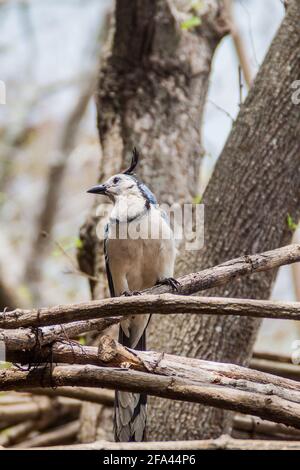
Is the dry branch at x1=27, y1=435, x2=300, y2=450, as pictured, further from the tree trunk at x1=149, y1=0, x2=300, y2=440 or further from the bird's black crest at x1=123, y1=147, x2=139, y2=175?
the bird's black crest at x1=123, y1=147, x2=139, y2=175

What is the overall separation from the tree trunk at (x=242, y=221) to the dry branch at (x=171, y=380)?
1.12 meters

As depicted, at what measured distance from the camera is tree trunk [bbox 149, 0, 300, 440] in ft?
12.9

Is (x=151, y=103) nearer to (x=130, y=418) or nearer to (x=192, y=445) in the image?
(x=130, y=418)

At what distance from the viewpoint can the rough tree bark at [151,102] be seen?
4.80 metres

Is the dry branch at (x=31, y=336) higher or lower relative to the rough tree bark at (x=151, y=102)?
lower

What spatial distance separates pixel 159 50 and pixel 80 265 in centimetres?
147

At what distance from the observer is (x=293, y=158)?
4.02 meters

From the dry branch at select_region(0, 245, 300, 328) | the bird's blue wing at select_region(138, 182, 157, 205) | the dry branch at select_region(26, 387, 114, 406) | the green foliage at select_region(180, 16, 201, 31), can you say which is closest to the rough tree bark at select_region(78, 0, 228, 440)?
the green foliage at select_region(180, 16, 201, 31)

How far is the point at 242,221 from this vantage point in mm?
3990

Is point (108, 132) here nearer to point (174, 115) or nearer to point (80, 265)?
point (174, 115)

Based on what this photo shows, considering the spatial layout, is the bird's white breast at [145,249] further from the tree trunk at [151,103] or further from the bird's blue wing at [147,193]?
the tree trunk at [151,103]

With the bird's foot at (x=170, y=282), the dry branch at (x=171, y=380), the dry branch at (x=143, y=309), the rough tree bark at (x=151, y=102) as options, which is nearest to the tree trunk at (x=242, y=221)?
the bird's foot at (x=170, y=282)

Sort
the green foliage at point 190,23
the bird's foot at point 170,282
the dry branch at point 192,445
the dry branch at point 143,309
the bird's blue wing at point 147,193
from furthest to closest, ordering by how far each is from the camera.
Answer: the green foliage at point 190,23 < the bird's blue wing at point 147,193 < the bird's foot at point 170,282 < the dry branch at point 192,445 < the dry branch at point 143,309
